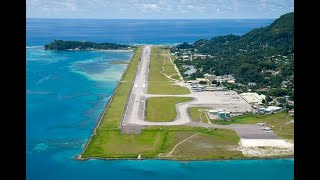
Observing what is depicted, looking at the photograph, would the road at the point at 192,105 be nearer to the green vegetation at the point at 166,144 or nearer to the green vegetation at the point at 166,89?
the green vegetation at the point at 166,89

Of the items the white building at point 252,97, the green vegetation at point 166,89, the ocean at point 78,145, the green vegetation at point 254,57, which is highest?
the green vegetation at point 254,57

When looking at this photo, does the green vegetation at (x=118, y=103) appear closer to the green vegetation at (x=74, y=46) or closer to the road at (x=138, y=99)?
the road at (x=138, y=99)

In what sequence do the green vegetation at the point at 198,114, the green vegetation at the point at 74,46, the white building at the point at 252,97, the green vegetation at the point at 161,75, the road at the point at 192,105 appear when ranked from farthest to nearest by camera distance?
the green vegetation at the point at 74,46 < the green vegetation at the point at 161,75 < the white building at the point at 252,97 < the green vegetation at the point at 198,114 < the road at the point at 192,105

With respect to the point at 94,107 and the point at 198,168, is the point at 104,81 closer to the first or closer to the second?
the point at 94,107

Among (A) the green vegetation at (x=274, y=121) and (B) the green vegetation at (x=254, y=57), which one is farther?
(B) the green vegetation at (x=254, y=57)

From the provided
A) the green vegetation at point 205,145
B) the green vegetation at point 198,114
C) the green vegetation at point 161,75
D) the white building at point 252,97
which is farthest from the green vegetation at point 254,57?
the green vegetation at point 205,145

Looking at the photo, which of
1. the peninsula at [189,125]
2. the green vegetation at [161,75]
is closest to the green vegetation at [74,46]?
the green vegetation at [161,75]

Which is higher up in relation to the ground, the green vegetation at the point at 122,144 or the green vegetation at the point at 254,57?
the green vegetation at the point at 254,57

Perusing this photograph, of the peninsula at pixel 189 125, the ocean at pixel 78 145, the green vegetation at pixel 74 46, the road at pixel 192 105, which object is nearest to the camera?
the ocean at pixel 78 145

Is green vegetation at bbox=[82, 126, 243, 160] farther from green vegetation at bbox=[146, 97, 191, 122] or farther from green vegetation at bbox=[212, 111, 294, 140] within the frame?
green vegetation at bbox=[212, 111, 294, 140]

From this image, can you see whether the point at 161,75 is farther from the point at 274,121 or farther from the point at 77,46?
the point at 77,46
